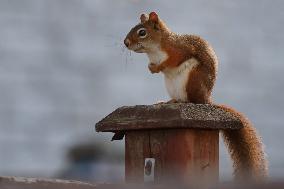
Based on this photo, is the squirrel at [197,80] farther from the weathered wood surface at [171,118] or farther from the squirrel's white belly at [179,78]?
the weathered wood surface at [171,118]

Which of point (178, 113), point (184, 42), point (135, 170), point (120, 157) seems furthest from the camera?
point (120, 157)

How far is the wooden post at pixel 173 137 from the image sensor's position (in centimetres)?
206

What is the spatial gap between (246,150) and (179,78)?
295 millimetres

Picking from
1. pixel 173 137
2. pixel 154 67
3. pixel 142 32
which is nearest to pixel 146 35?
pixel 142 32

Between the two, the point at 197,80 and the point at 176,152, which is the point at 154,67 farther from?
the point at 176,152

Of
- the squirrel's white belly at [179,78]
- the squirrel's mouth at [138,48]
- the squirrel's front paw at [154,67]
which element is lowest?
the squirrel's white belly at [179,78]

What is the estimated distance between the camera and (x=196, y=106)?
83.0 inches

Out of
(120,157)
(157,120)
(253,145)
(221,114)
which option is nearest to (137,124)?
(157,120)

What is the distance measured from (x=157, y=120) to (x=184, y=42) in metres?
0.36

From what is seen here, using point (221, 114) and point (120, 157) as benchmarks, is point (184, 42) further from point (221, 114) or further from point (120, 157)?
point (120, 157)

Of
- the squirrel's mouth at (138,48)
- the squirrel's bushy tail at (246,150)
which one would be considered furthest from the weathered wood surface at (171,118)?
the squirrel's mouth at (138,48)

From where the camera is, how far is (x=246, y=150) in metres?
2.29

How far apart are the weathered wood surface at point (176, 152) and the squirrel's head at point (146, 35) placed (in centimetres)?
34

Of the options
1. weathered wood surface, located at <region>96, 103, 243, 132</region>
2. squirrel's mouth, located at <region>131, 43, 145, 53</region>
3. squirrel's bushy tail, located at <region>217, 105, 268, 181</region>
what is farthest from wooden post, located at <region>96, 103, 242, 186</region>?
squirrel's mouth, located at <region>131, 43, 145, 53</region>
